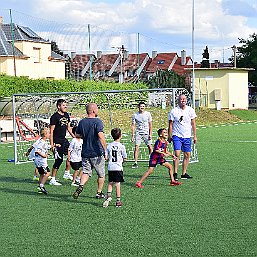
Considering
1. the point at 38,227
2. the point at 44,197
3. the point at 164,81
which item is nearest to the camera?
the point at 38,227

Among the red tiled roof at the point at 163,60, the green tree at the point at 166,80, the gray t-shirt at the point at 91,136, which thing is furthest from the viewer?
the red tiled roof at the point at 163,60

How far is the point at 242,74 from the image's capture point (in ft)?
197

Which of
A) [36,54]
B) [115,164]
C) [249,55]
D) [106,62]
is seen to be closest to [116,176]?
[115,164]

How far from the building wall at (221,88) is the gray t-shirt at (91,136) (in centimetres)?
4583

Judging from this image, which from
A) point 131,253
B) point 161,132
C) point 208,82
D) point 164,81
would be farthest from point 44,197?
point 164,81

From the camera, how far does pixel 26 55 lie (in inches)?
1960

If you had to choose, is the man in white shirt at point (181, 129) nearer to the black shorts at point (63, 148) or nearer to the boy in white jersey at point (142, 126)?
the black shorts at point (63, 148)

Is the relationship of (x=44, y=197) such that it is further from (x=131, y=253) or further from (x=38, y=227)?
(x=131, y=253)

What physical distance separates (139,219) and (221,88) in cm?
4912

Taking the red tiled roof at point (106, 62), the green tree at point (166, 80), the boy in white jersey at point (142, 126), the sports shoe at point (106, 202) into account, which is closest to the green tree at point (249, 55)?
the green tree at point (166, 80)

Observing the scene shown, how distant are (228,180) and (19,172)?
569 centimetres

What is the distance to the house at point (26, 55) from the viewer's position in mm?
46581

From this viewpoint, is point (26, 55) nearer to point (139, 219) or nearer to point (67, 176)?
point (67, 176)

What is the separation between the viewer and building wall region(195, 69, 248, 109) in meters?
57.5
